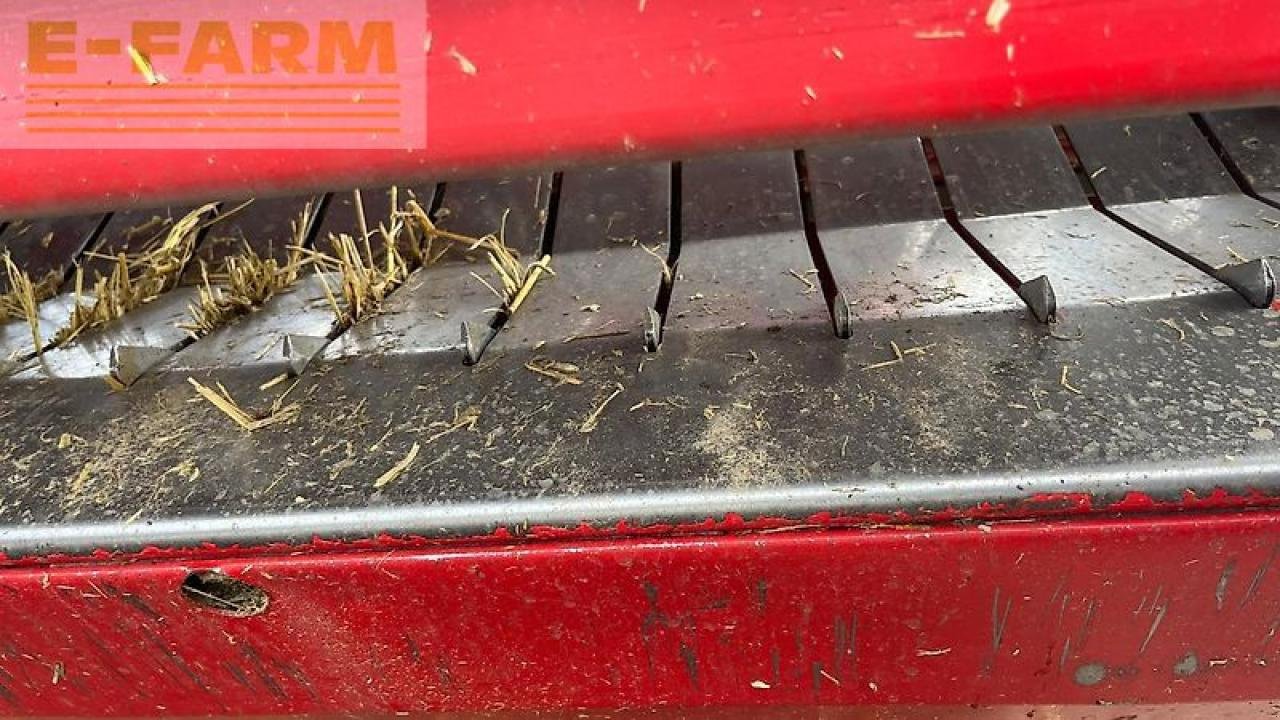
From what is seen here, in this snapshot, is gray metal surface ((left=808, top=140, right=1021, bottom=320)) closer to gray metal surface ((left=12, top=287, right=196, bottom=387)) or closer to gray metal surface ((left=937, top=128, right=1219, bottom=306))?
gray metal surface ((left=937, top=128, right=1219, bottom=306))

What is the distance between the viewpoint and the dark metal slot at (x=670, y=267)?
0.97 metres

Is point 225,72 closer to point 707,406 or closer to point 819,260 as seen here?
point 707,406

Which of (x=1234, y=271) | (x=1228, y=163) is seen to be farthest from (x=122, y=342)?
(x=1228, y=163)

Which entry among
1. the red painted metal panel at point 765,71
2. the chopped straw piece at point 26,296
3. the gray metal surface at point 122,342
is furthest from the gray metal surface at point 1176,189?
the chopped straw piece at point 26,296

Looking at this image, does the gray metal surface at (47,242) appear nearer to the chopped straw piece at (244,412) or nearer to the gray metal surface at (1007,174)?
the chopped straw piece at (244,412)

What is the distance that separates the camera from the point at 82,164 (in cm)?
87

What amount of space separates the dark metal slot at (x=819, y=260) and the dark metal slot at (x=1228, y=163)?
492mm

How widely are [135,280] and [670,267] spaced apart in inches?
26.1

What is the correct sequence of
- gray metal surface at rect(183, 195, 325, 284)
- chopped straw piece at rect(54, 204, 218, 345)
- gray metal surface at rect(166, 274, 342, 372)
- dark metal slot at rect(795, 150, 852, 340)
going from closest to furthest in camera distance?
dark metal slot at rect(795, 150, 852, 340) < gray metal surface at rect(166, 274, 342, 372) < chopped straw piece at rect(54, 204, 218, 345) < gray metal surface at rect(183, 195, 325, 284)

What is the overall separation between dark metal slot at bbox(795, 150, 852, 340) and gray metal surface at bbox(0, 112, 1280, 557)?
12mm

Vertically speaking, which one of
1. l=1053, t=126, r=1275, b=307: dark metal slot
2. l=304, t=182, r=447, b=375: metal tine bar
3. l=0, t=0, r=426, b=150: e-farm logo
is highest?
l=0, t=0, r=426, b=150: e-farm logo

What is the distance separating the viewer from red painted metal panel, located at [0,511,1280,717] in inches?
31.0

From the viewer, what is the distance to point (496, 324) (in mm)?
1062

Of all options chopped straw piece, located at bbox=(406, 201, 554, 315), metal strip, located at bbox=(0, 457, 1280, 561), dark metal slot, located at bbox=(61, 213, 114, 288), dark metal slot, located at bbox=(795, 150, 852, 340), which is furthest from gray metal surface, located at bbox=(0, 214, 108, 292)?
dark metal slot, located at bbox=(795, 150, 852, 340)
